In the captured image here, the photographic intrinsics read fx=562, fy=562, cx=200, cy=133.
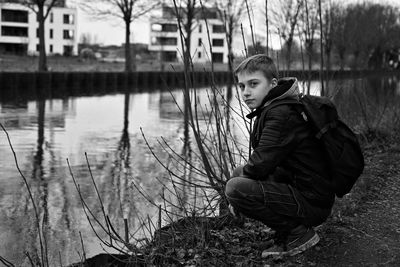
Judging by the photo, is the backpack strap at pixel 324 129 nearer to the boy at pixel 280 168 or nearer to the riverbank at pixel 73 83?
the boy at pixel 280 168

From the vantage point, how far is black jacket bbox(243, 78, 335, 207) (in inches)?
129

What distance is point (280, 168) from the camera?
346 centimetres

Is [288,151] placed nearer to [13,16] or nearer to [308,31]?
[308,31]

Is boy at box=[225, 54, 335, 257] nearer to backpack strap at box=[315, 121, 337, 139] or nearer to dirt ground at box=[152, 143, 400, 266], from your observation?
backpack strap at box=[315, 121, 337, 139]

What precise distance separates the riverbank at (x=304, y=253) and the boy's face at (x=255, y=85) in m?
1.00

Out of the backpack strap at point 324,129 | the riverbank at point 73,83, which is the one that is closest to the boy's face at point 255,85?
the backpack strap at point 324,129

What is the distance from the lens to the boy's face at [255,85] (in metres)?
3.47

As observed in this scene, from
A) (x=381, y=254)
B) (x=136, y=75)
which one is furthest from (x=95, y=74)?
(x=381, y=254)

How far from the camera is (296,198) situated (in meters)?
3.39

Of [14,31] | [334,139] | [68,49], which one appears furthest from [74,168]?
[68,49]

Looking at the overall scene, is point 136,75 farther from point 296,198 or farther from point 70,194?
point 296,198

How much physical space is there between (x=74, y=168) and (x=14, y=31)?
3082 inches

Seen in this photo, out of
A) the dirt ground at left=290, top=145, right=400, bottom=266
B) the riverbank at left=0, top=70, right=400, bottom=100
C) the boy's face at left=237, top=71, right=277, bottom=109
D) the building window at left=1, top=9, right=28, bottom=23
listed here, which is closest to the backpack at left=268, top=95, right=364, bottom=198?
the boy's face at left=237, top=71, right=277, bottom=109

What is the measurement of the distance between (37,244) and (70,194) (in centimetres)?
188
